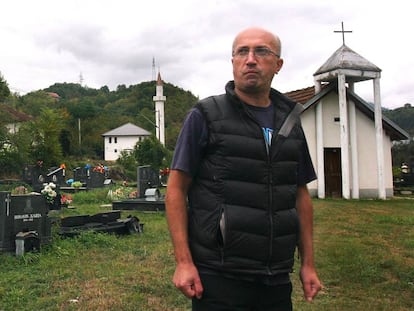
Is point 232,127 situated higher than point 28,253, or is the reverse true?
point 232,127

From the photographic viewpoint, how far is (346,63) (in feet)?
58.1

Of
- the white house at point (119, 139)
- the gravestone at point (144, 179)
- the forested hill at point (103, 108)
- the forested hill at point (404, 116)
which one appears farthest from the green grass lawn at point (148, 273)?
the white house at point (119, 139)

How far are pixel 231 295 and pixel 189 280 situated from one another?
0.66 ft

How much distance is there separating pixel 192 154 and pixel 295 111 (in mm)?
661

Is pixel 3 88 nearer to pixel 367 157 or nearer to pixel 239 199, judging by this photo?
pixel 367 157

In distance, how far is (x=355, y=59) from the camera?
18125 millimetres

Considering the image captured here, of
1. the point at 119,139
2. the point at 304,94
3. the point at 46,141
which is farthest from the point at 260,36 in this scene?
the point at 119,139

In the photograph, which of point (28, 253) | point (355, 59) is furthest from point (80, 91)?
point (28, 253)

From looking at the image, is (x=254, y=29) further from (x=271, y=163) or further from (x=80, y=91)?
(x=80, y=91)

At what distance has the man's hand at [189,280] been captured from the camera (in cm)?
203

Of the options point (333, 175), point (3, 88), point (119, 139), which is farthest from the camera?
point (119, 139)

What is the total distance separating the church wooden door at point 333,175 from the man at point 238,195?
57.6 feet

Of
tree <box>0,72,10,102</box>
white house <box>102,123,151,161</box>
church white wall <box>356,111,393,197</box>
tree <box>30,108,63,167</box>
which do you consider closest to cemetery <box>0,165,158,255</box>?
church white wall <box>356,111,393,197</box>

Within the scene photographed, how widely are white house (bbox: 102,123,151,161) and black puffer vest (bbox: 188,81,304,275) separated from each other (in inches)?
2636
